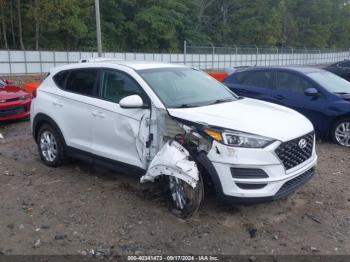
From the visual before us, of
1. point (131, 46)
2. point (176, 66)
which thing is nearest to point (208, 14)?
point (131, 46)

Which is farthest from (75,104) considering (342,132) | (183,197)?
(342,132)

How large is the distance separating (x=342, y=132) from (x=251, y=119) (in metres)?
4.03

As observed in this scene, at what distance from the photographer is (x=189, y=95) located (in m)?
4.86

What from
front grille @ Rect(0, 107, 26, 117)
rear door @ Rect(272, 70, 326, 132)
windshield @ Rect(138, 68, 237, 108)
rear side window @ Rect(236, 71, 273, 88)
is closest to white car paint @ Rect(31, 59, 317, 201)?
windshield @ Rect(138, 68, 237, 108)

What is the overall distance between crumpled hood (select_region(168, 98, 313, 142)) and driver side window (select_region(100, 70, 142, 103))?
2.31 feet

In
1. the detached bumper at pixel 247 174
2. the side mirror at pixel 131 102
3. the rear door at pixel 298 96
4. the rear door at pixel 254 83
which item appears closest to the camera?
the detached bumper at pixel 247 174

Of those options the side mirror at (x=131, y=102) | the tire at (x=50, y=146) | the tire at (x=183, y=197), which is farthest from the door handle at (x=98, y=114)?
the tire at (x=183, y=197)

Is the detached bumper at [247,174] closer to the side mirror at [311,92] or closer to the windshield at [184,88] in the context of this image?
the windshield at [184,88]

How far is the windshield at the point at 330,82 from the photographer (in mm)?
7754

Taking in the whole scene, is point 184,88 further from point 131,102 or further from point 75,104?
point 75,104

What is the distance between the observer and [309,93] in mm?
7535

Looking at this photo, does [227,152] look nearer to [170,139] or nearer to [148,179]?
[170,139]

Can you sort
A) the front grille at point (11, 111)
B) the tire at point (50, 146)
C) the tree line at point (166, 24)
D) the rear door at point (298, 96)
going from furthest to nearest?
the tree line at point (166, 24) → the front grille at point (11, 111) → the rear door at point (298, 96) → the tire at point (50, 146)

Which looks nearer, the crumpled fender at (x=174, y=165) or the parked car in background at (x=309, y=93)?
the crumpled fender at (x=174, y=165)
